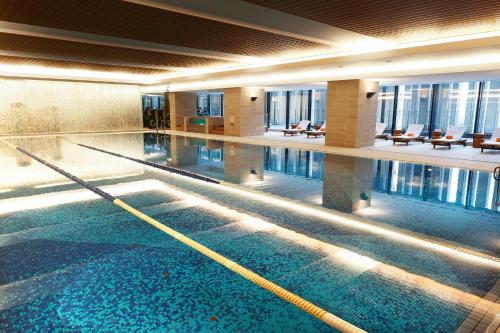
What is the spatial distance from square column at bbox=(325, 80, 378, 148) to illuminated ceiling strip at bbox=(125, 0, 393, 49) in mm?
4590

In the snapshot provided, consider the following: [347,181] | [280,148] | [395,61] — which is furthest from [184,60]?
[347,181]

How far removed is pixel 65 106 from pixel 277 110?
1630cm

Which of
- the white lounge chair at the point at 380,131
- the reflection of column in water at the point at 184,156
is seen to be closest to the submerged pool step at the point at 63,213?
the reflection of column in water at the point at 184,156

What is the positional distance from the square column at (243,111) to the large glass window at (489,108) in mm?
11168

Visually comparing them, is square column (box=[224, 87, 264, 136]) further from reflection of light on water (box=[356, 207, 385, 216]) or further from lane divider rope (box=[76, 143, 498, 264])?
reflection of light on water (box=[356, 207, 385, 216])

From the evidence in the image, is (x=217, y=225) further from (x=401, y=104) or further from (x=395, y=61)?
(x=401, y=104)

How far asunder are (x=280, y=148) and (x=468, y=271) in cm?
1089

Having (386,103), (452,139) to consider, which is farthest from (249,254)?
(386,103)

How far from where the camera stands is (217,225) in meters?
4.89

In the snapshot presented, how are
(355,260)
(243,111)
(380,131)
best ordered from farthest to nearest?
(243,111) < (380,131) < (355,260)

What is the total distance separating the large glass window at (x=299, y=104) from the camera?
85.9 ft

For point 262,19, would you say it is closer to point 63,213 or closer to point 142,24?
point 142,24

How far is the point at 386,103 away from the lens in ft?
71.2

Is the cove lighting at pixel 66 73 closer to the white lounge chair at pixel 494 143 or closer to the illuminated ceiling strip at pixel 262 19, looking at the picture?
the illuminated ceiling strip at pixel 262 19
